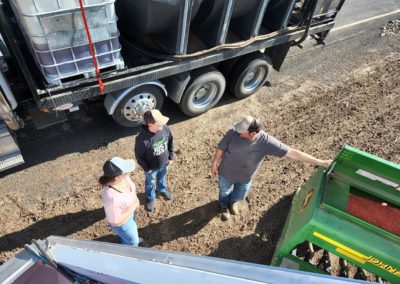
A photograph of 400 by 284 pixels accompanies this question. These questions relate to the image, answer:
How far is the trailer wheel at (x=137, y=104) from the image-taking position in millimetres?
5395

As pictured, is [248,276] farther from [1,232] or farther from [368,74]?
[368,74]

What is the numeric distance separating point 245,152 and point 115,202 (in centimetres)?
152

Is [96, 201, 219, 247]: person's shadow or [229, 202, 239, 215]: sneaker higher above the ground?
[229, 202, 239, 215]: sneaker

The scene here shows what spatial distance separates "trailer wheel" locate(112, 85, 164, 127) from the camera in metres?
5.39

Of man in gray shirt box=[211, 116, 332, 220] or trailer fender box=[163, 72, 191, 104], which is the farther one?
trailer fender box=[163, 72, 191, 104]

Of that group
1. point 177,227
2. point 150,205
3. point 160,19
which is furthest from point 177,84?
point 177,227

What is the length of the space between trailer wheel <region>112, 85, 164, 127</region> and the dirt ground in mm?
409

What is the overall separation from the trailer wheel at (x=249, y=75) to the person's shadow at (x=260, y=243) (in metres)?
2.60

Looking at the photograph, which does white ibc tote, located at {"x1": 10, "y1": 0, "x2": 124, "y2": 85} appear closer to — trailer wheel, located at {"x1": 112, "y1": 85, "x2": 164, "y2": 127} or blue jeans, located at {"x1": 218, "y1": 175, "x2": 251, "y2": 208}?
trailer wheel, located at {"x1": 112, "y1": 85, "x2": 164, "y2": 127}

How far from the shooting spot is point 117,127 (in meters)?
6.09

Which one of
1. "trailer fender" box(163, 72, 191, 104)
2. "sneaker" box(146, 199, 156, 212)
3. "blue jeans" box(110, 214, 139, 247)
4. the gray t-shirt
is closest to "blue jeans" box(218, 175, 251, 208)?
the gray t-shirt

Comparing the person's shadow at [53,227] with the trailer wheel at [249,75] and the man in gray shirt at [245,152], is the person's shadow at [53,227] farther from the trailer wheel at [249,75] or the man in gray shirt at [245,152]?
the trailer wheel at [249,75]

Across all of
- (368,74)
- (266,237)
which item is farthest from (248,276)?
(368,74)

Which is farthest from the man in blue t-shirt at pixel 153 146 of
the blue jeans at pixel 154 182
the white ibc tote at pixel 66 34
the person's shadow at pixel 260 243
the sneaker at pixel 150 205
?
the person's shadow at pixel 260 243
